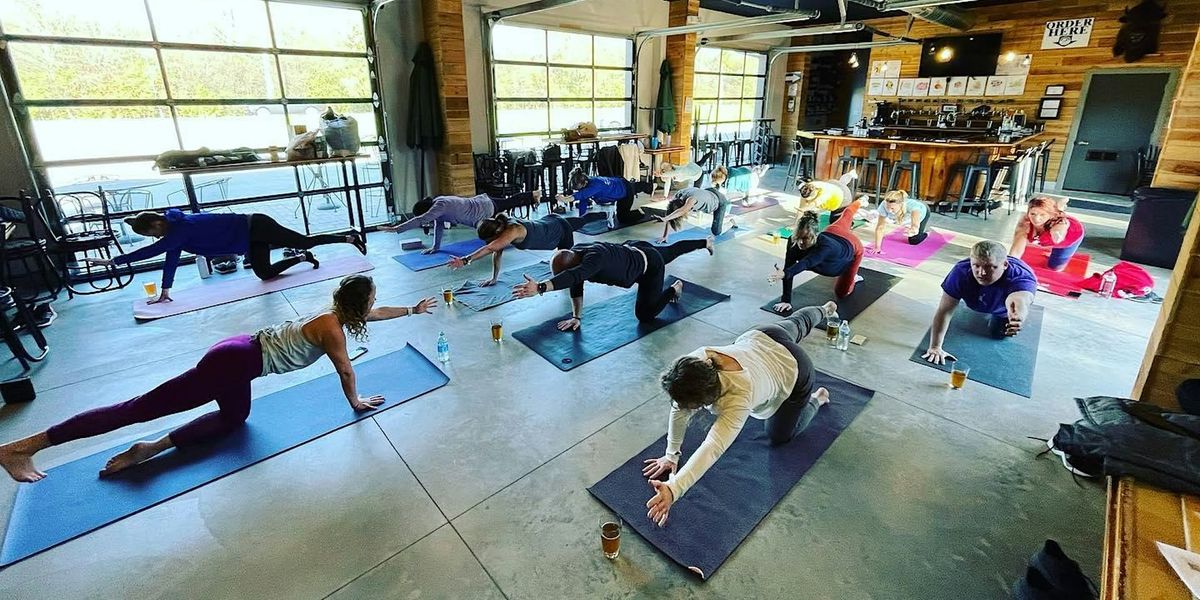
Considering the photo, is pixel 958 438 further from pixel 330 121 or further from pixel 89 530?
pixel 330 121

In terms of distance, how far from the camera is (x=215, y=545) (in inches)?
97.2

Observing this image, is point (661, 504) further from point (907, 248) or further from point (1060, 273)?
point (907, 248)

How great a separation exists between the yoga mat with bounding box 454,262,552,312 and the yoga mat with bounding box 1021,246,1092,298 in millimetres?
5268

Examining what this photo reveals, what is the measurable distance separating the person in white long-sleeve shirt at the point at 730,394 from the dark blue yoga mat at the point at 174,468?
2.02m

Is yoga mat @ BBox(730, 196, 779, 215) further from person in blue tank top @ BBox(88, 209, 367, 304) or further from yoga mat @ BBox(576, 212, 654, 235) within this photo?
person in blue tank top @ BBox(88, 209, 367, 304)

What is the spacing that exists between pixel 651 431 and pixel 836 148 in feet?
29.3

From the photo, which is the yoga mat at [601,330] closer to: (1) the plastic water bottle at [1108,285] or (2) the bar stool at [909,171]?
(1) the plastic water bottle at [1108,285]

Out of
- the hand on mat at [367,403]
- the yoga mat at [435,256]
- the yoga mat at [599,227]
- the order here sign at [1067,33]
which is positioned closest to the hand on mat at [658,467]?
the hand on mat at [367,403]

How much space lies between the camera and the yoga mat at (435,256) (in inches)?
252

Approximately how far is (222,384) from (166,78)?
17.7ft

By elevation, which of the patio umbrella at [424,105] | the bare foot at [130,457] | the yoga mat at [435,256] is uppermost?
the patio umbrella at [424,105]

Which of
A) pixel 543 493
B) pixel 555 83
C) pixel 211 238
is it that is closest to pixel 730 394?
pixel 543 493

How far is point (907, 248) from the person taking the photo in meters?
7.06

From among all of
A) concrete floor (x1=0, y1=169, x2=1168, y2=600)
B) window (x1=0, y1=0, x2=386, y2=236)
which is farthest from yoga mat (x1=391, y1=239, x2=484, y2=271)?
concrete floor (x1=0, y1=169, x2=1168, y2=600)
